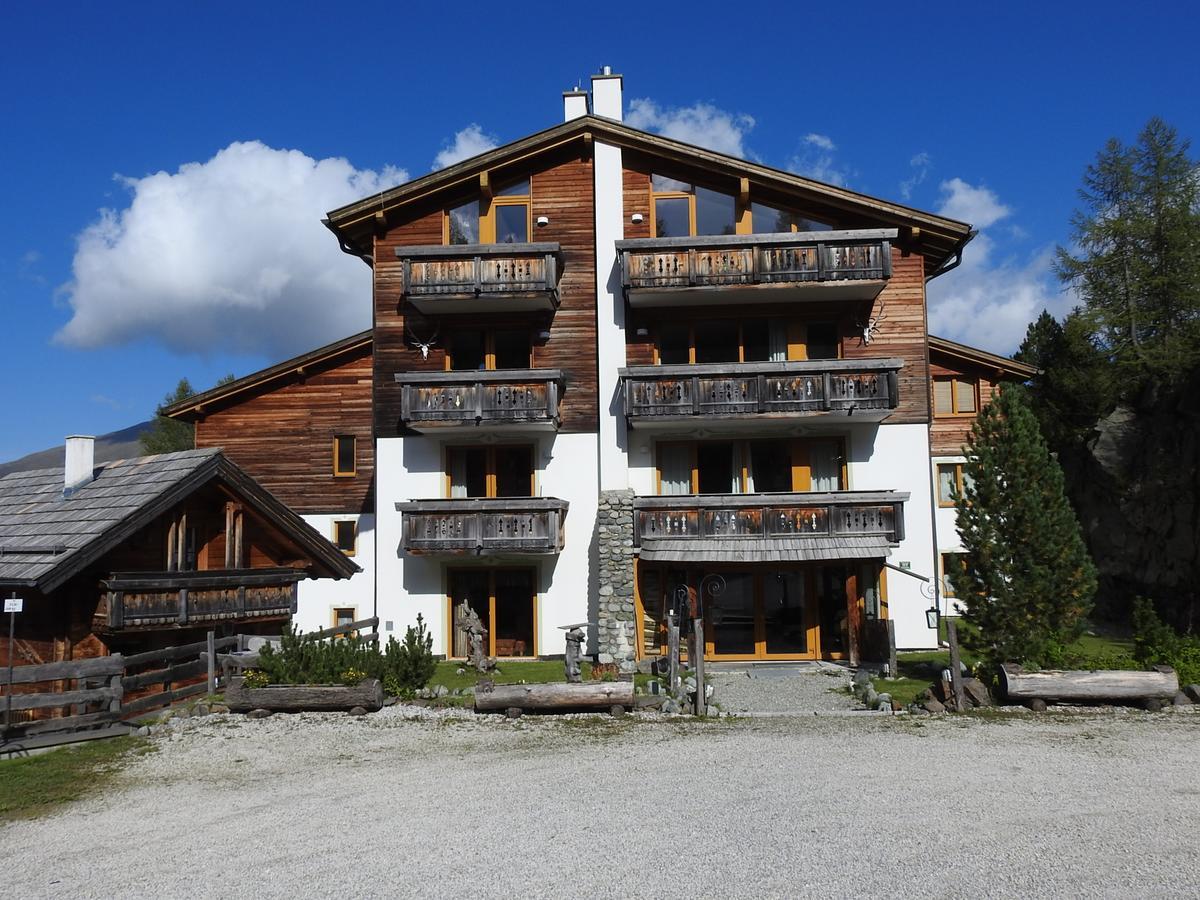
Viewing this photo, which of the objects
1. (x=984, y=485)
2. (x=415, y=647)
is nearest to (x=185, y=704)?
(x=415, y=647)

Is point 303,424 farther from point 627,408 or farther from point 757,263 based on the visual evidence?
point 757,263

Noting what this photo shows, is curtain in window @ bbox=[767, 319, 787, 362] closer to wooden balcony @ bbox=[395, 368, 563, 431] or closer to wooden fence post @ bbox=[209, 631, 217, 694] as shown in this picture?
wooden balcony @ bbox=[395, 368, 563, 431]

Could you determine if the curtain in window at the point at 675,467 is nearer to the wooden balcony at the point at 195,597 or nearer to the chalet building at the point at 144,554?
the chalet building at the point at 144,554

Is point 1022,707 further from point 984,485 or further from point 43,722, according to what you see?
point 43,722

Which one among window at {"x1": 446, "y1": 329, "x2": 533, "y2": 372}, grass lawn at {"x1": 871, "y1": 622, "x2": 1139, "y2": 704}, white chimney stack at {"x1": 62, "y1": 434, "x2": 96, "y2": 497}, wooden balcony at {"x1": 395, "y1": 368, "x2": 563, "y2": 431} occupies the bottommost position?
grass lawn at {"x1": 871, "y1": 622, "x2": 1139, "y2": 704}

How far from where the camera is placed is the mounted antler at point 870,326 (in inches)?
949

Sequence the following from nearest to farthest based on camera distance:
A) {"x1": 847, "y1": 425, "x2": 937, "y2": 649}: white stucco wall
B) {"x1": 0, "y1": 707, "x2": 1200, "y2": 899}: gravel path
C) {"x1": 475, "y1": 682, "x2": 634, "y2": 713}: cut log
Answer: {"x1": 0, "y1": 707, "x2": 1200, "y2": 899}: gravel path
{"x1": 475, "y1": 682, "x2": 634, "y2": 713}: cut log
{"x1": 847, "y1": 425, "x2": 937, "y2": 649}: white stucco wall

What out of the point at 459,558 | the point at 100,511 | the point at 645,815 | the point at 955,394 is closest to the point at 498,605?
the point at 459,558

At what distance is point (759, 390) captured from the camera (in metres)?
22.7

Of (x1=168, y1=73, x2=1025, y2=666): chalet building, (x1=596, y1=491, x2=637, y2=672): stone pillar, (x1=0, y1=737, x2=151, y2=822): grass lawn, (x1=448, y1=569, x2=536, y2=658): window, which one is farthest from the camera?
(x1=448, y1=569, x2=536, y2=658): window

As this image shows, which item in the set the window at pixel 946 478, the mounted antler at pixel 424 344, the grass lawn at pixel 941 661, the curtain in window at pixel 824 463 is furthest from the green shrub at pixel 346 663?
the window at pixel 946 478

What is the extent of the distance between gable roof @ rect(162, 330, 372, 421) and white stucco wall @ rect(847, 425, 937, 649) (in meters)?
13.9

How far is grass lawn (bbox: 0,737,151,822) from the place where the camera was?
1029cm

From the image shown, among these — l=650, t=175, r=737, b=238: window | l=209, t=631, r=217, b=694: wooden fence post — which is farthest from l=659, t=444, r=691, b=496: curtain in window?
l=209, t=631, r=217, b=694: wooden fence post
